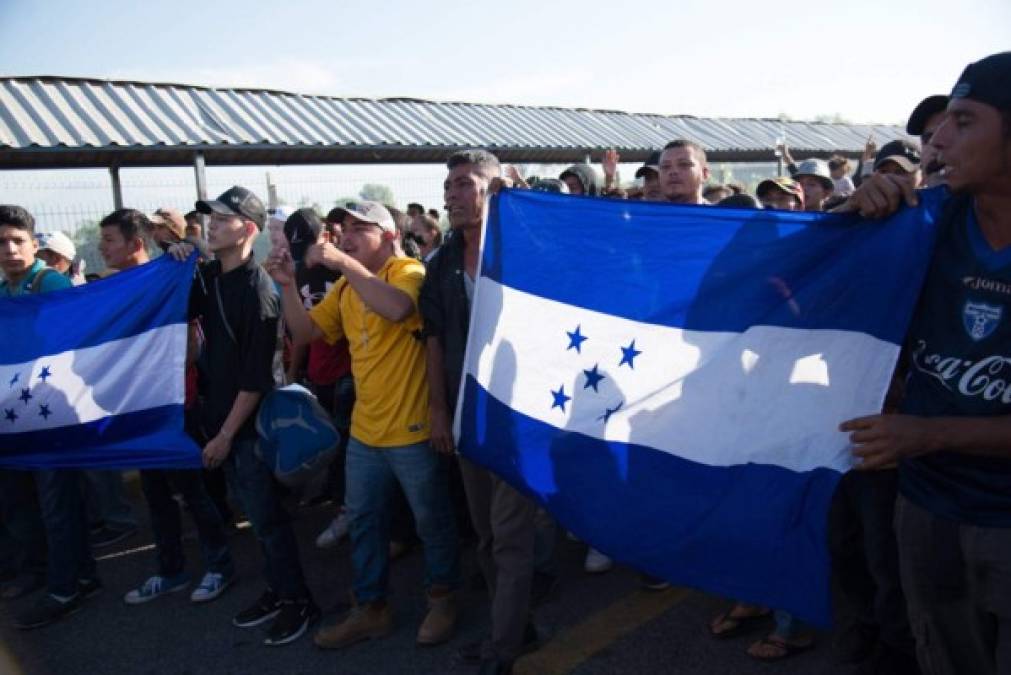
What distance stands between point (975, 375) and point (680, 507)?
990mm

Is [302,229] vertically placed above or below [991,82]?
below

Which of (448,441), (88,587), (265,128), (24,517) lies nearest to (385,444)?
(448,441)

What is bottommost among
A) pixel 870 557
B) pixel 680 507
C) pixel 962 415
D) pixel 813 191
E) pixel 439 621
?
pixel 439 621

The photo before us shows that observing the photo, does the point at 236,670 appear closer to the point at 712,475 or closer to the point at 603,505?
the point at 603,505

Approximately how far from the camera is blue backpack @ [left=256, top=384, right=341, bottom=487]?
3.87 metres

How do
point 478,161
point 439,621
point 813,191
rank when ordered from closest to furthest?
point 478,161 → point 439,621 → point 813,191

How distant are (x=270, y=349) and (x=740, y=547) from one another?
2.47 m

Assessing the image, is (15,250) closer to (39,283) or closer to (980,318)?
(39,283)

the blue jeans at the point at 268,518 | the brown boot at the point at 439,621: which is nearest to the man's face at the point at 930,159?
the brown boot at the point at 439,621

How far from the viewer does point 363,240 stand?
384 centimetres

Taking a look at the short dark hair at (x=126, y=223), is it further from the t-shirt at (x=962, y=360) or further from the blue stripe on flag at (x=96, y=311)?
the t-shirt at (x=962, y=360)

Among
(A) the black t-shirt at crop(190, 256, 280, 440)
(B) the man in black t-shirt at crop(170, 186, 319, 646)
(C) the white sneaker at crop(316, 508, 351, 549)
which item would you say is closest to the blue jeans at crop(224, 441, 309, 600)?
(B) the man in black t-shirt at crop(170, 186, 319, 646)

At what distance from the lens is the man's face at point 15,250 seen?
471cm

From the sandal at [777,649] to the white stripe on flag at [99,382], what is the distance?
317 cm
